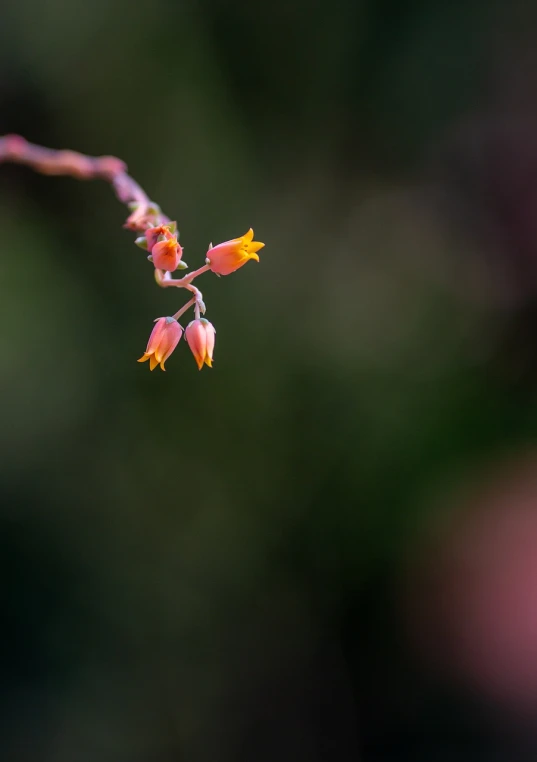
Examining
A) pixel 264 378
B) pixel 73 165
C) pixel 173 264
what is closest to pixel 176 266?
pixel 173 264

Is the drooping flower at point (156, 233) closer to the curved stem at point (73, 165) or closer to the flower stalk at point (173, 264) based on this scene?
the flower stalk at point (173, 264)

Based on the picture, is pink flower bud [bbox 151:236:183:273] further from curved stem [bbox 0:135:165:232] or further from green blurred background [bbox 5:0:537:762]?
green blurred background [bbox 5:0:537:762]

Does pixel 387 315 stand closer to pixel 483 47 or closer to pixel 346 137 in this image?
pixel 346 137

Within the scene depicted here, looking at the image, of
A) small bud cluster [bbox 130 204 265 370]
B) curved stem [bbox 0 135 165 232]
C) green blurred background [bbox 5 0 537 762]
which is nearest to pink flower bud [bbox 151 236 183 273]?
small bud cluster [bbox 130 204 265 370]

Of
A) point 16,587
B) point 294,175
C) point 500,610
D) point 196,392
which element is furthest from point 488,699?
point 294,175

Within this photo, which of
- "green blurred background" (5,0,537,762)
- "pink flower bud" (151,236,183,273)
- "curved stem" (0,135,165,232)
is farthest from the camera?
"green blurred background" (5,0,537,762)

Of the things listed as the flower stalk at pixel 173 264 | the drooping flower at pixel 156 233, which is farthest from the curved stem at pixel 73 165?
the drooping flower at pixel 156 233
